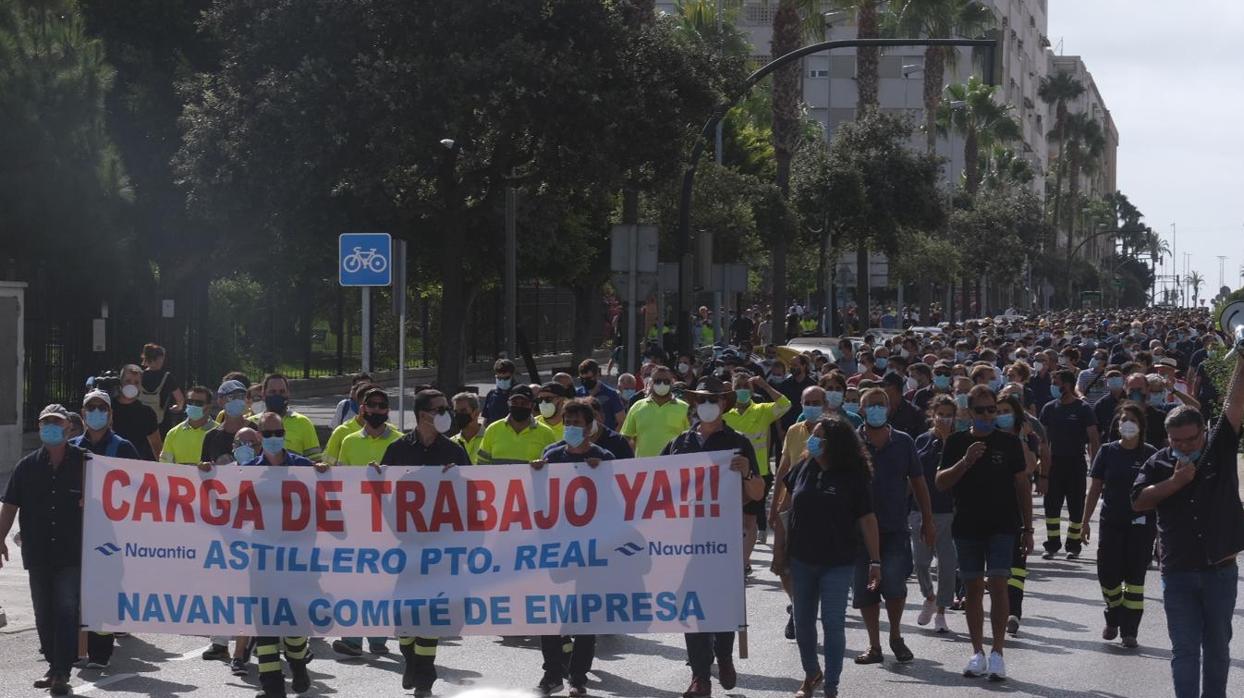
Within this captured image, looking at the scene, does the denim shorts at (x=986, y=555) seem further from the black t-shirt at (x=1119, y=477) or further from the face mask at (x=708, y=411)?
the face mask at (x=708, y=411)

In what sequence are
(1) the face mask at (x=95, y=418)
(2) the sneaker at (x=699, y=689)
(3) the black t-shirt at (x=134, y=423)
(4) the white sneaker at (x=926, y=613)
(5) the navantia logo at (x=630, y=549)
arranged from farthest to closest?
(3) the black t-shirt at (x=134, y=423)
(4) the white sneaker at (x=926, y=613)
(1) the face mask at (x=95, y=418)
(5) the navantia logo at (x=630, y=549)
(2) the sneaker at (x=699, y=689)

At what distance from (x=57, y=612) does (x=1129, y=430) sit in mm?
6726

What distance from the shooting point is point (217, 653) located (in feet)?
35.8

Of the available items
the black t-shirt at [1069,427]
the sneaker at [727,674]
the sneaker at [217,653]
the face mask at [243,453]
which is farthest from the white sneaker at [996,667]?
the black t-shirt at [1069,427]

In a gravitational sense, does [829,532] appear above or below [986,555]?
above

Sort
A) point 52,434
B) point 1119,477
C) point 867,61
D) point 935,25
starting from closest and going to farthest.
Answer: point 52,434, point 1119,477, point 935,25, point 867,61

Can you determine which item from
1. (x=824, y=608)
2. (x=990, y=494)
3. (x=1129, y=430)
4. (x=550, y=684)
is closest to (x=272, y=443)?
(x=550, y=684)

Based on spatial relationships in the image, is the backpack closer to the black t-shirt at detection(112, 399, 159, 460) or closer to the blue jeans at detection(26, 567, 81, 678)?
the black t-shirt at detection(112, 399, 159, 460)

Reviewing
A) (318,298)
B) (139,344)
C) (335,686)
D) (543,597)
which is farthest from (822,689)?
(318,298)

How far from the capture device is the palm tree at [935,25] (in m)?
48.0

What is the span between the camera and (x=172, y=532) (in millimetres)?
9773

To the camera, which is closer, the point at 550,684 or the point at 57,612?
the point at 550,684

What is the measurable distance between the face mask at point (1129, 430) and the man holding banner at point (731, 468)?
9.19 ft

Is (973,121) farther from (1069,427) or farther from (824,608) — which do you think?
(824,608)
